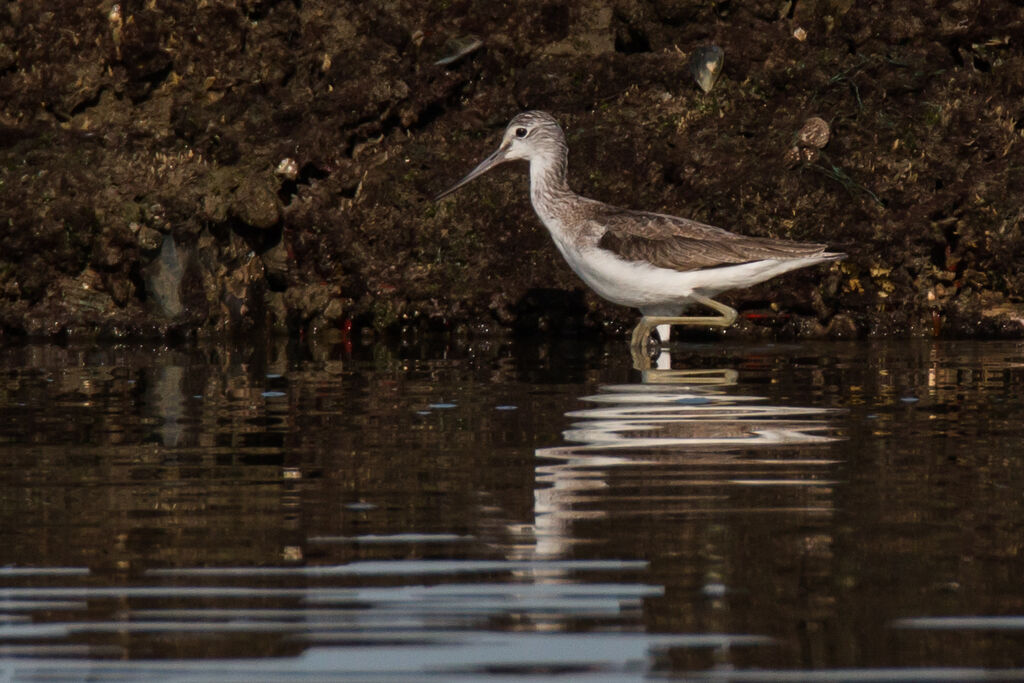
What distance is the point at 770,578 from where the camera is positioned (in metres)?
4.98

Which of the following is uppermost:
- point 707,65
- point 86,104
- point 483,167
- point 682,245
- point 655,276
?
point 707,65

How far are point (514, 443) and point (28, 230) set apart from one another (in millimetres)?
10066

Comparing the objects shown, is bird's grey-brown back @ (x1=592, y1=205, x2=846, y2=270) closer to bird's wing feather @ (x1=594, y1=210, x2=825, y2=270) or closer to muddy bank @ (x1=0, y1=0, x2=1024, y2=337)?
bird's wing feather @ (x1=594, y1=210, x2=825, y2=270)

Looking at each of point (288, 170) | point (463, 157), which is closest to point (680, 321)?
point (463, 157)

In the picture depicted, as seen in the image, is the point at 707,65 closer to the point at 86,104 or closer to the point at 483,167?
the point at 483,167

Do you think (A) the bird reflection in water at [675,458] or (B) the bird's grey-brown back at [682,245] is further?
(B) the bird's grey-brown back at [682,245]

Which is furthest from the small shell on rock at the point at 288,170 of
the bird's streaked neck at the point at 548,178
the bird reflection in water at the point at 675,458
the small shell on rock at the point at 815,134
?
the bird reflection in water at the point at 675,458

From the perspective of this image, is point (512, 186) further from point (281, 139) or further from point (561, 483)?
point (561, 483)

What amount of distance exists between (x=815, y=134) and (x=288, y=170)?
576 centimetres

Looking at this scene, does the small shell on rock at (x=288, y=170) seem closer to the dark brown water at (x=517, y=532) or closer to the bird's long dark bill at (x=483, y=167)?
the bird's long dark bill at (x=483, y=167)

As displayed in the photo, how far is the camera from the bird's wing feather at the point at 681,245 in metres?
13.5

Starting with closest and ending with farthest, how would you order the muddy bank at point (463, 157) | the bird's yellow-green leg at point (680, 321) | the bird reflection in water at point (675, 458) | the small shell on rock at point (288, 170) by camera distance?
1. the bird reflection in water at point (675, 458)
2. the bird's yellow-green leg at point (680, 321)
3. the muddy bank at point (463, 157)
4. the small shell on rock at point (288, 170)

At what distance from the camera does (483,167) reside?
1560 cm

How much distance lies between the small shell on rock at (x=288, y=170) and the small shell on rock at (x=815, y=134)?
551 cm
